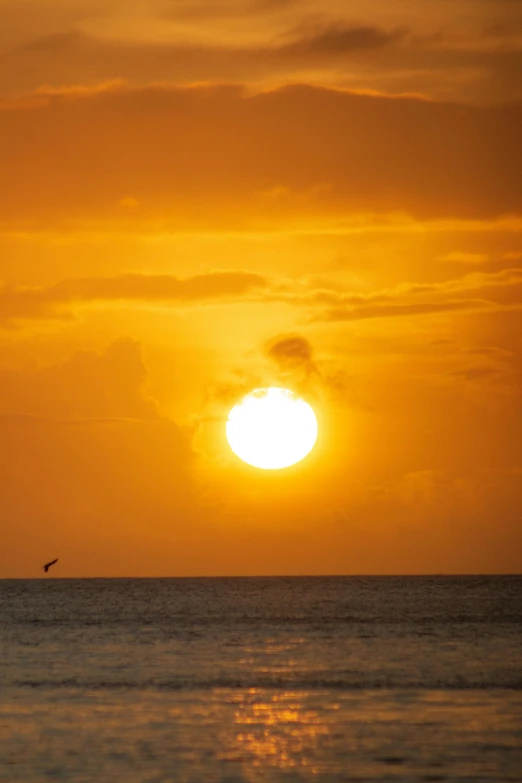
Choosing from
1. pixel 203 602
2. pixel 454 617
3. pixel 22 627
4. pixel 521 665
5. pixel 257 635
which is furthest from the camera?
pixel 203 602

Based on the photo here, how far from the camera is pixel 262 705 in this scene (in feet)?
129

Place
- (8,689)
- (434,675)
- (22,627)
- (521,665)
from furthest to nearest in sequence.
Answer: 1. (22,627)
2. (521,665)
3. (434,675)
4. (8,689)

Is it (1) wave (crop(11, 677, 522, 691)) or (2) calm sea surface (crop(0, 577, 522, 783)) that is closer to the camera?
(2) calm sea surface (crop(0, 577, 522, 783))

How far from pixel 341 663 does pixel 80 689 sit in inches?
541

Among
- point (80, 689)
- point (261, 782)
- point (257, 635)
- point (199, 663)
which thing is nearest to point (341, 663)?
point (199, 663)

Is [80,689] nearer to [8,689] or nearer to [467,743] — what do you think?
[8,689]

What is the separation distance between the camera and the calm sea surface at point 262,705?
2944 cm

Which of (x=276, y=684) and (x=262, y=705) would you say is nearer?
(x=262, y=705)

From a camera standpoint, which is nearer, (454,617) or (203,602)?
(454,617)

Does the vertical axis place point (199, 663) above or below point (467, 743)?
above

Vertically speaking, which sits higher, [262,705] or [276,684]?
[276,684]

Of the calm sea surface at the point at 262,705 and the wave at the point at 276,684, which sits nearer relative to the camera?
the calm sea surface at the point at 262,705

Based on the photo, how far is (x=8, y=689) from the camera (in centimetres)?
4219

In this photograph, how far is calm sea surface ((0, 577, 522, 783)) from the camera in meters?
29.4
